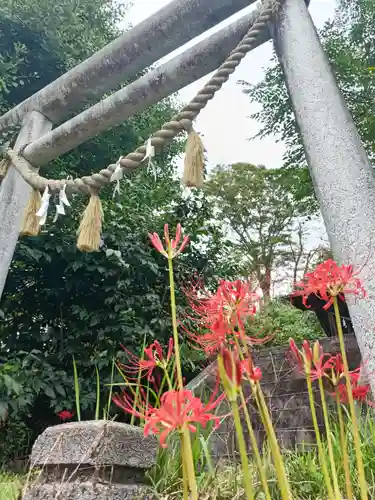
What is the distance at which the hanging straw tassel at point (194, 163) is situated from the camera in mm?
1810

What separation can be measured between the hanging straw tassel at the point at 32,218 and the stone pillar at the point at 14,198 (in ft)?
2.04

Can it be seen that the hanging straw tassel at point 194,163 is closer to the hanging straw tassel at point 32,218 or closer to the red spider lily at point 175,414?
the hanging straw tassel at point 32,218

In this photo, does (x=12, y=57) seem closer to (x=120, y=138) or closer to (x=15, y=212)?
(x=120, y=138)

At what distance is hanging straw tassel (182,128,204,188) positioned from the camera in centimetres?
181

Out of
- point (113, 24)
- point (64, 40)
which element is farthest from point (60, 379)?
point (113, 24)

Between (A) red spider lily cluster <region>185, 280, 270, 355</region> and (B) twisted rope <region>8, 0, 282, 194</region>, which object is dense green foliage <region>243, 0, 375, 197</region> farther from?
(A) red spider lily cluster <region>185, 280, 270, 355</region>

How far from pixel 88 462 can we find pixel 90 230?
1021 mm

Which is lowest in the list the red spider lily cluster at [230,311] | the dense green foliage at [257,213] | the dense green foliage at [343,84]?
the red spider lily cluster at [230,311]

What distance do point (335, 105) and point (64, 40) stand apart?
161 inches

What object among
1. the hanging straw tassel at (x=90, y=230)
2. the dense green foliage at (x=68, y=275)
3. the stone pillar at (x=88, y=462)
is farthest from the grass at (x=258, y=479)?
the dense green foliage at (x=68, y=275)

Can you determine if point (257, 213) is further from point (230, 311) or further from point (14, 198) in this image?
point (230, 311)

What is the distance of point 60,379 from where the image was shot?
12.7ft

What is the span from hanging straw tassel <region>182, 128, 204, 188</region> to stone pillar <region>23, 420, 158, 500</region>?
2.87 ft

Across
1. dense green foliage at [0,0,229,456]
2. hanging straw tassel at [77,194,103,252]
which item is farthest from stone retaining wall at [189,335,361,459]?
hanging straw tassel at [77,194,103,252]
